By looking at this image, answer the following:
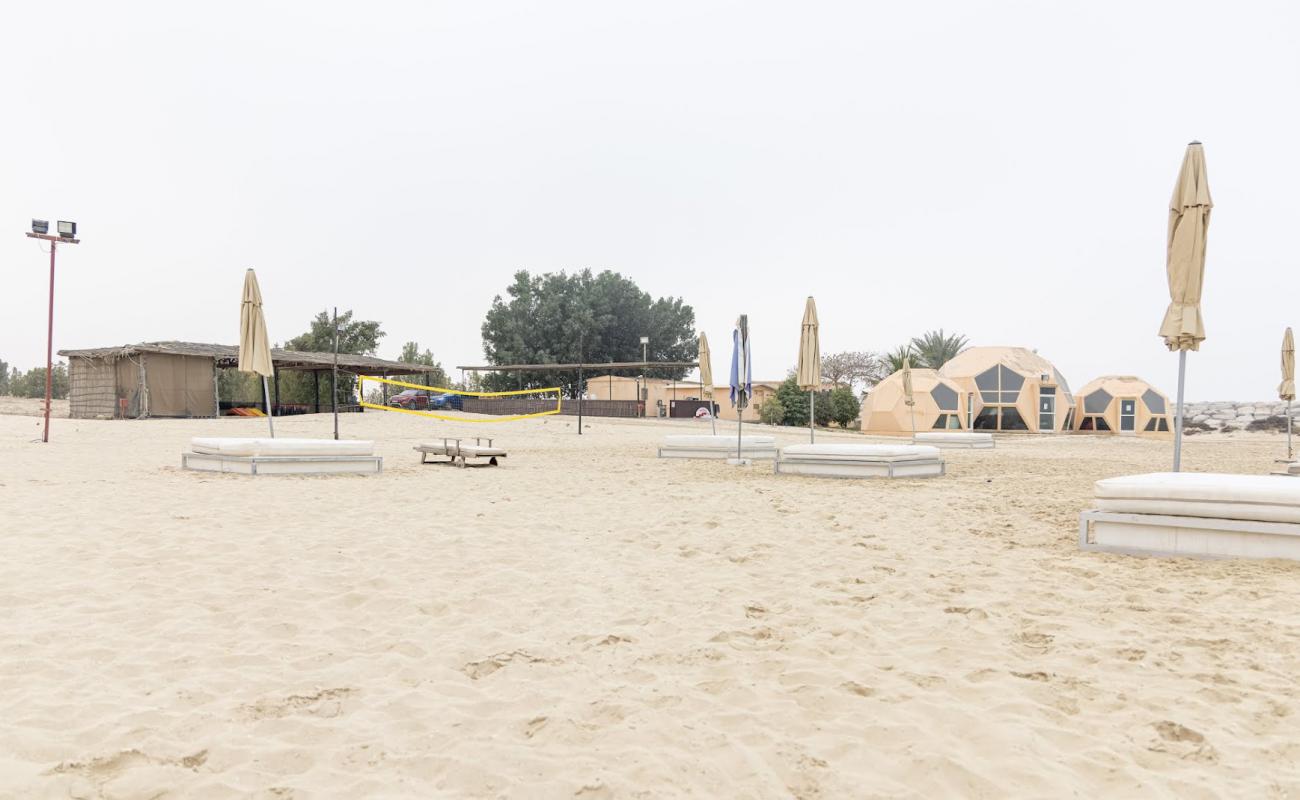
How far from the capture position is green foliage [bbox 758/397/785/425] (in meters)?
31.1

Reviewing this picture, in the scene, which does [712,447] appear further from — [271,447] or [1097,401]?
[1097,401]

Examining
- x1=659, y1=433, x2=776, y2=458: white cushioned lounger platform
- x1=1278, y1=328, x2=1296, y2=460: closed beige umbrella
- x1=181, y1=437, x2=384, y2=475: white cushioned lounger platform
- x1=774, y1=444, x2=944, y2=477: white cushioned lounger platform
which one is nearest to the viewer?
x1=181, y1=437, x2=384, y2=475: white cushioned lounger platform

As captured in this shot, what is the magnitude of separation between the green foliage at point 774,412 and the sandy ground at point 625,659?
2467 centimetres

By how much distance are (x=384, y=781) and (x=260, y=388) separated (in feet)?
113

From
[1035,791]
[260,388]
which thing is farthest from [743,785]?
[260,388]

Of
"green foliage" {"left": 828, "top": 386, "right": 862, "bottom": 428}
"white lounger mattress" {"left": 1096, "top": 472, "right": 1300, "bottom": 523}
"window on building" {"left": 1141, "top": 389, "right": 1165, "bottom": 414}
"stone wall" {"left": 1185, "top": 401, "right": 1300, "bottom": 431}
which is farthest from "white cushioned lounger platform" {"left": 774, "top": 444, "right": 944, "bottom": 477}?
"stone wall" {"left": 1185, "top": 401, "right": 1300, "bottom": 431}

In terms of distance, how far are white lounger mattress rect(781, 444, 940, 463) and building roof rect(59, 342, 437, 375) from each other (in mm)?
14766

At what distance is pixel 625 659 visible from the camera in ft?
10.7

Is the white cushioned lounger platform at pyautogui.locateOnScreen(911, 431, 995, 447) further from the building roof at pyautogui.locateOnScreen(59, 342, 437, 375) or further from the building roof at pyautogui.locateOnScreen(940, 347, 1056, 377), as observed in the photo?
the building roof at pyautogui.locateOnScreen(59, 342, 437, 375)

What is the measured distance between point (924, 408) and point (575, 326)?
800 inches

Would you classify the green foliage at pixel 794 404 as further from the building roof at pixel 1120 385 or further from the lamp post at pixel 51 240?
the lamp post at pixel 51 240

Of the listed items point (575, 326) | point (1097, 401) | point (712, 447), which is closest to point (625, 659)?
point (712, 447)

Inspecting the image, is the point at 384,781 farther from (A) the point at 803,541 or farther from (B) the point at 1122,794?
(A) the point at 803,541

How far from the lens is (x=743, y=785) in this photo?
2.22 meters
